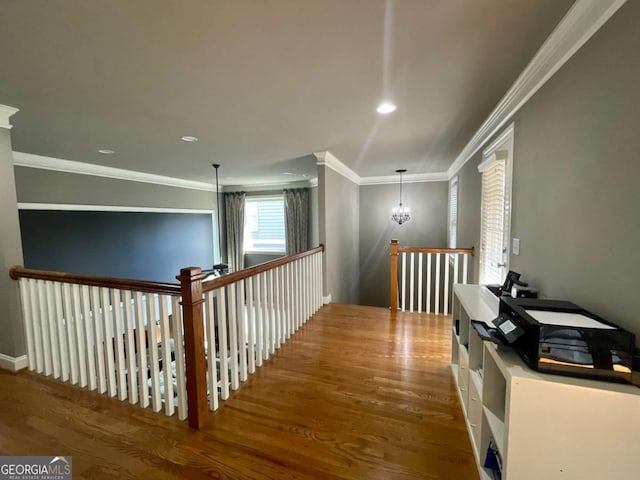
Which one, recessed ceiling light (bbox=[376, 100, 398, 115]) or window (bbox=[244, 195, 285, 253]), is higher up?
recessed ceiling light (bbox=[376, 100, 398, 115])

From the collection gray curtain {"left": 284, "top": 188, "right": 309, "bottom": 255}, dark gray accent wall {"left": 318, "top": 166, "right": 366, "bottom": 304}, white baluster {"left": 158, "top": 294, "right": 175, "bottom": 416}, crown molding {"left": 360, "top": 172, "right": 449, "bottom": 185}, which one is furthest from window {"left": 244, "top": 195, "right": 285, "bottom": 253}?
white baluster {"left": 158, "top": 294, "right": 175, "bottom": 416}

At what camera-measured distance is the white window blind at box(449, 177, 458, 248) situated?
4828 mm

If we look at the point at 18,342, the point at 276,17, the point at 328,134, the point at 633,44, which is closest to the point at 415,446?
the point at 633,44

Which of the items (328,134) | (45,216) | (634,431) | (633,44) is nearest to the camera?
(634,431)

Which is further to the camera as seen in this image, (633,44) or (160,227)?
(160,227)

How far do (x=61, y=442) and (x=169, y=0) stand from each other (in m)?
2.53

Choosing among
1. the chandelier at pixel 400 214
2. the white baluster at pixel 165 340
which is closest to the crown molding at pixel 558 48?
the white baluster at pixel 165 340

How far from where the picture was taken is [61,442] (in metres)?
1.65

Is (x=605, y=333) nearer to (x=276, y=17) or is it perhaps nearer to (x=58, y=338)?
(x=276, y=17)

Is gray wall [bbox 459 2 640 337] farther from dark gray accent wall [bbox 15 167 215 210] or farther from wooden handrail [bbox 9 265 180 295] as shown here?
dark gray accent wall [bbox 15 167 215 210]

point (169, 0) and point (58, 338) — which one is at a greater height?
point (169, 0)

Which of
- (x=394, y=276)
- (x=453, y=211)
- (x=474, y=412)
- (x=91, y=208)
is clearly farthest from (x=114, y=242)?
(x=453, y=211)

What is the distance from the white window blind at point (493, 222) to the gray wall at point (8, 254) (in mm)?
4344

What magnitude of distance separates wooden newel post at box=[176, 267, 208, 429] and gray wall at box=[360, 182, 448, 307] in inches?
192
